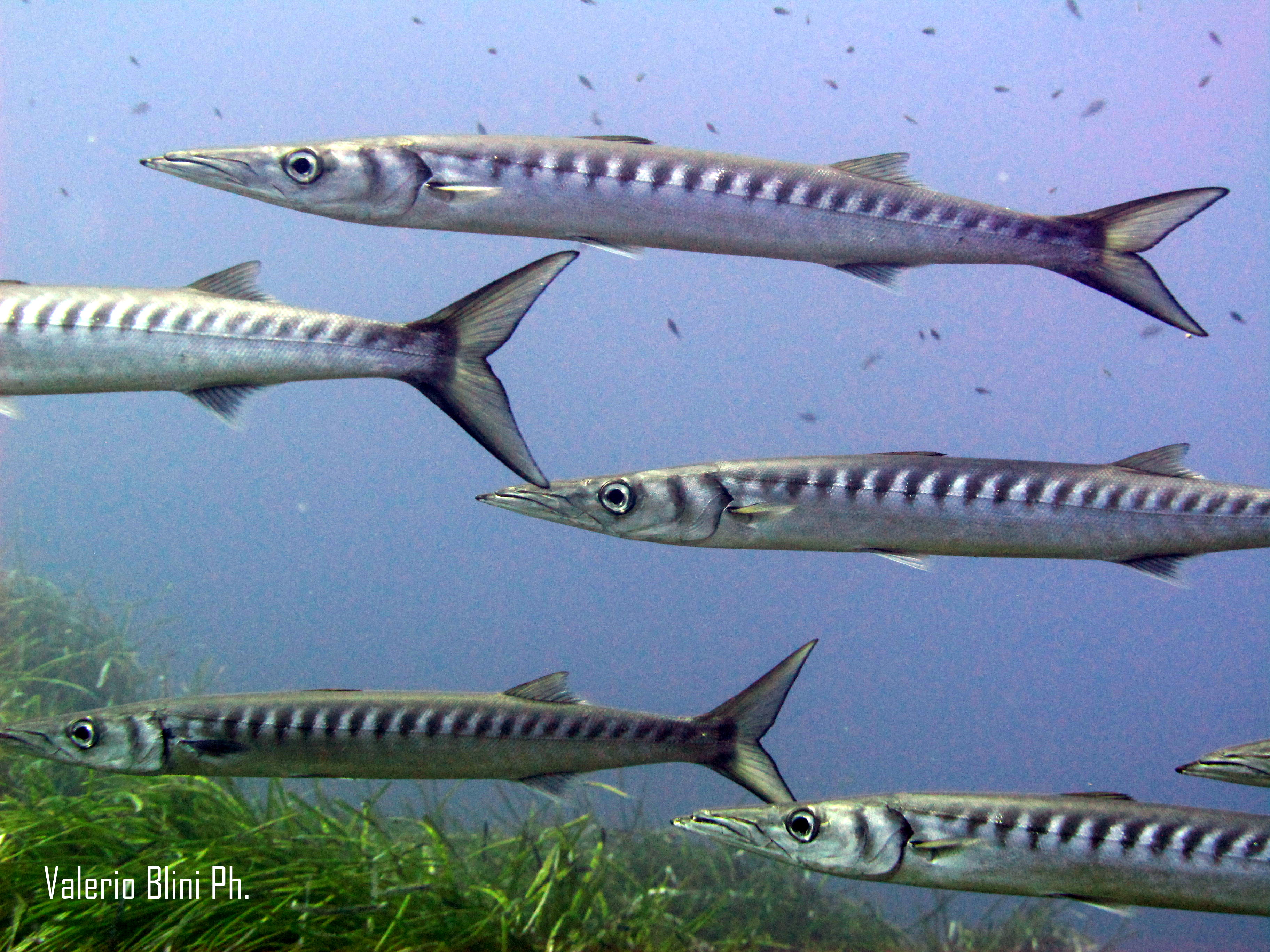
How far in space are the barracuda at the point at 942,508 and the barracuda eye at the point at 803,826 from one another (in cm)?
117

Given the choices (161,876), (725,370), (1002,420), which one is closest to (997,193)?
(1002,420)

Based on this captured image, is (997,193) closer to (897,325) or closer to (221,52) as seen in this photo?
(897,325)

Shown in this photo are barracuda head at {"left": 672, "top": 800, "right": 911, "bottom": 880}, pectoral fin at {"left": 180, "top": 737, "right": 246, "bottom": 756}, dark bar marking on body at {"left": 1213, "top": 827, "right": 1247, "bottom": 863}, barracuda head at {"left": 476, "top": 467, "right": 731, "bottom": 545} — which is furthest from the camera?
barracuda head at {"left": 476, "top": 467, "right": 731, "bottom": 545}

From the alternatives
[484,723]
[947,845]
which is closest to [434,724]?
[484,723]

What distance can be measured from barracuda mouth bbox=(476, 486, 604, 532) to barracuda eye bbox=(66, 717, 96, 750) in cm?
203

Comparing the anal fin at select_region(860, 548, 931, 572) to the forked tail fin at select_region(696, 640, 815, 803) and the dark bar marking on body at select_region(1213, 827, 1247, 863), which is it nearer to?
the forked tail fin at select_region(696, 640, 815, 803)

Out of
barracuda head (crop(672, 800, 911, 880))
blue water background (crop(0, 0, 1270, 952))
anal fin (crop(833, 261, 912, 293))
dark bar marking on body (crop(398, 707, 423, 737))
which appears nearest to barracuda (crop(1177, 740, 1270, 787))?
barracuda head (crop(672, 800, 911, 880))

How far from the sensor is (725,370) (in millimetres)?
55188

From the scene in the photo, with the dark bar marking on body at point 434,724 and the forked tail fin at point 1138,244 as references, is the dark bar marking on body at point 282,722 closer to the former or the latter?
the dark bar marking on body at point 434,724

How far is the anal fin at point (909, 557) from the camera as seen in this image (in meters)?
3.73

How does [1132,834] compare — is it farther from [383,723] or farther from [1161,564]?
[383,723]

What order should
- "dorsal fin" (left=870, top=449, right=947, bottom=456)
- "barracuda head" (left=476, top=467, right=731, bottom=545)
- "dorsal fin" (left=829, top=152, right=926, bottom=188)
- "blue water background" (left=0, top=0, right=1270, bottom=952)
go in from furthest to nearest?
"blue water background" (left=0, top=0, right=1270, bottom=952) → "dorsal fin" (left=829, top=152, right=926, bottom=188) → "barracuda head" (left=476, top=467, right=731, bottom=545) → "dorsal fin" (left=870, top=449, right=947, bottom=456)

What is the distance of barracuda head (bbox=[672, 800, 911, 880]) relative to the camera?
11.0ft

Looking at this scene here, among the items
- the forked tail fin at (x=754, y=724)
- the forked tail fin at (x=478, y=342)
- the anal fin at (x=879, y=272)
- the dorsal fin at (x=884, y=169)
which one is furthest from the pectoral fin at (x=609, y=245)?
the forked tail fin at (x=754, y=724)
